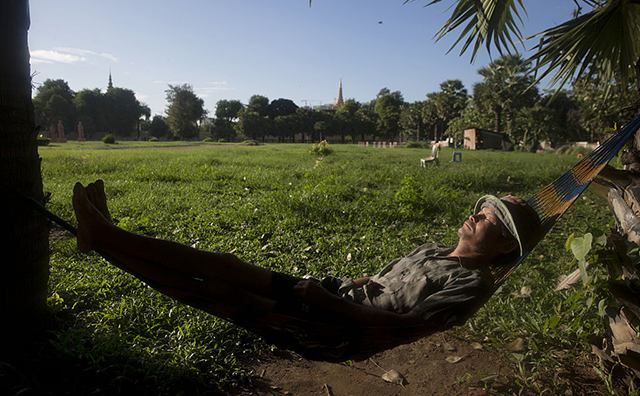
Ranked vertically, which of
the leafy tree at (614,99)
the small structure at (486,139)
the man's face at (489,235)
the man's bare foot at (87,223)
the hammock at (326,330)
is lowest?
the hammock at (326,330)

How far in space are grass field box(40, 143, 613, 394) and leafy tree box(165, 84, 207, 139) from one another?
182ft

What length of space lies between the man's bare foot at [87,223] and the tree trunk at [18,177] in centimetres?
53

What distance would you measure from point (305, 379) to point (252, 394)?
356mm

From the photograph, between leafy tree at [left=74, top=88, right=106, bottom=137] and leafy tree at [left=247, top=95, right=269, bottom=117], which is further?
leafy tree at [left=247, top=95, right=269, bottom=117]

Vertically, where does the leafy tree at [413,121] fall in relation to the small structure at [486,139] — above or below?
above

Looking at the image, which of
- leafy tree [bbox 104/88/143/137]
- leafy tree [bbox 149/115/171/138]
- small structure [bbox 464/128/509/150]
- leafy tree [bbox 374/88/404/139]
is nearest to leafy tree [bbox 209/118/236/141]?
leafy tree [bbox 149/115/171/138]

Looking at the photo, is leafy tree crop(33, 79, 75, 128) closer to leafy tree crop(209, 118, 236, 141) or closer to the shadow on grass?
leafy tree crop(209, 118, 236, 141)

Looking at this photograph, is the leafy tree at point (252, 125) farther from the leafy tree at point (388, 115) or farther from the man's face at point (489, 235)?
the man's face at point (489, 235)

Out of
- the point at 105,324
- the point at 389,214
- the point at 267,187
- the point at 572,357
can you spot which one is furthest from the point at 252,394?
the point at 267,187

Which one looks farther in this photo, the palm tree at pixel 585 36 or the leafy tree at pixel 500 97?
the leafy tree at pixel 500 97

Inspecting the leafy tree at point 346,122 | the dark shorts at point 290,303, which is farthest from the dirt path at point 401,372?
A: the leafy tree at point 346,122

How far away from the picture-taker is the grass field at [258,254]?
247 cm

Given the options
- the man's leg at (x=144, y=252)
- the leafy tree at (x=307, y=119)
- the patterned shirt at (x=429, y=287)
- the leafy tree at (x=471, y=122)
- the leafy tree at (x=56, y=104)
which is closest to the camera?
the man's leg at (x=144, y=252)

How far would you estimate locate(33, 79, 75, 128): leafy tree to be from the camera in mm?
51841
